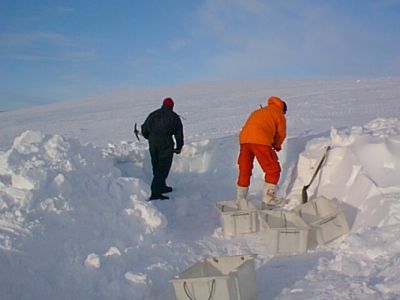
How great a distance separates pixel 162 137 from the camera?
7281 mm

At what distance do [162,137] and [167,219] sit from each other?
1491 millimetres

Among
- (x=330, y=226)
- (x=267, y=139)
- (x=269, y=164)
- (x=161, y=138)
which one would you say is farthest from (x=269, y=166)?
(x=161, y=138)

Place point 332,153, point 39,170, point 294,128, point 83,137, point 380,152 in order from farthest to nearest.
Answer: point 83,137, point 294,128, point 332,153, point 380,152, point 39,170

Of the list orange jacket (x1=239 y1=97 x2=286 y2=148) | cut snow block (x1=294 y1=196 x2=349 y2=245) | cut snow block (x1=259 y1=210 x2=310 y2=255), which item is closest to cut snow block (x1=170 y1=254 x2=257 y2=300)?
cut snow block (x1=259 y1=210 x2=310 y2=255)

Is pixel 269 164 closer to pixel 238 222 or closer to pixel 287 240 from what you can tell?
pixel 238 222

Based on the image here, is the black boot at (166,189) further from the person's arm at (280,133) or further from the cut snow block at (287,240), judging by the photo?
the cut snow block at (287,240)

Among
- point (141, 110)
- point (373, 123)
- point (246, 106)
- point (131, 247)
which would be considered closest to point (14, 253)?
point (131, 247)

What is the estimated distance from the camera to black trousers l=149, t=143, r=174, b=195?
729 cm

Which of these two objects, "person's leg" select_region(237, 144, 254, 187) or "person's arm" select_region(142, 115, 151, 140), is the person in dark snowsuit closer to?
"person's arm" select_region(142, 115, 151, 140)

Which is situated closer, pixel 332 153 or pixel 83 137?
pixel 332 153

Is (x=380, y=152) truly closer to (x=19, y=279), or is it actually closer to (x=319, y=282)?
(x=319, y=282)

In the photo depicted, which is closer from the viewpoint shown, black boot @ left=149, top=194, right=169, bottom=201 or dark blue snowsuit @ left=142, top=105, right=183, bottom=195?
black boot @ left=149, top=194, right=169, bottom=201

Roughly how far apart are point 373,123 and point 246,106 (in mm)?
8745

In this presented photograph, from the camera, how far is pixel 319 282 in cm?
399
